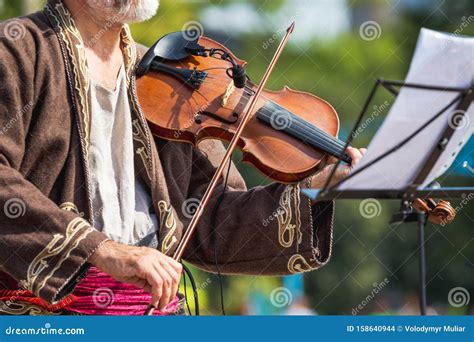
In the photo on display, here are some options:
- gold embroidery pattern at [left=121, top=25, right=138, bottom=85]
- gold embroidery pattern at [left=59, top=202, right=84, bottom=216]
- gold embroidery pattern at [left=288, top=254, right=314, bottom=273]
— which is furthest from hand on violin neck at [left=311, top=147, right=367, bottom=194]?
gold embroidery pattern at [left=59, top=202, right=84, bottom=216]

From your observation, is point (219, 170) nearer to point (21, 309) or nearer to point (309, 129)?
point (309, 129)

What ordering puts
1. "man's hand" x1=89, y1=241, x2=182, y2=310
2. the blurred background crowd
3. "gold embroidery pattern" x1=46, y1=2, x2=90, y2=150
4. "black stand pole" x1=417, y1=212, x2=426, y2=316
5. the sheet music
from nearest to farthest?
the sheet music
"black stand pole" x1=417, y1=212, x2=426, y2=316
"man's hand" x1=89, y1=241, x2=182, y2=310
"gold embroidery pattern" x1=46, y1=2, x2=90, y2=150
the blurred background crowd

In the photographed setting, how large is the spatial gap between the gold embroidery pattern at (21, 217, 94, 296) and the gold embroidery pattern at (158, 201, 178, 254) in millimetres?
373

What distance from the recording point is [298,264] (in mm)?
3820

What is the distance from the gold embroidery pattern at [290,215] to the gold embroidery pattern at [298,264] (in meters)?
0.06

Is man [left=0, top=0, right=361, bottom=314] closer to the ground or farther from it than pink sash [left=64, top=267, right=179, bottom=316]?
farther from it

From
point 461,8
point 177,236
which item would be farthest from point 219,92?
point 461,8

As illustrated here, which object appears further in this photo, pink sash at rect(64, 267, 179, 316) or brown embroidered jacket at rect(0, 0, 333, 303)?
pink sash at rect(64, 267, 179, 316)

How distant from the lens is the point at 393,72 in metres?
13.8

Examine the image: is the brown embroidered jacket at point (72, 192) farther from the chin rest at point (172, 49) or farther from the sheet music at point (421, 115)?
the sheet music at point (421, 115)

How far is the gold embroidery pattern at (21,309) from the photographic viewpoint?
3410 millimetres

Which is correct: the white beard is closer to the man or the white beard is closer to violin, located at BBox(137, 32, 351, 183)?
the man

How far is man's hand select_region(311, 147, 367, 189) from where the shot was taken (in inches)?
143

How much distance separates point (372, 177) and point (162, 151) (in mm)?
1004
